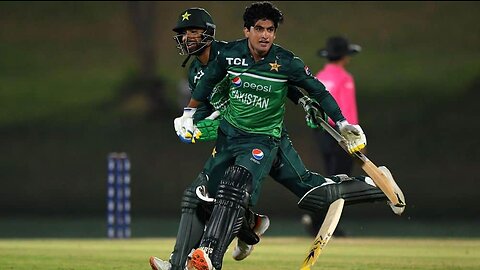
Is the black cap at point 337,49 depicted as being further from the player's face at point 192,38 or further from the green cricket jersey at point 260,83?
the green cricket jersey at point 260,83

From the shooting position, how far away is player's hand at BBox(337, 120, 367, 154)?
6262mm

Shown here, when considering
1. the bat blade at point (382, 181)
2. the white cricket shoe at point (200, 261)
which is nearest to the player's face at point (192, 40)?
the bat blade at point (382, 181)

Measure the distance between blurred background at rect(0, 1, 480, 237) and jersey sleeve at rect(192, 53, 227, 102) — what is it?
5791 millimetres

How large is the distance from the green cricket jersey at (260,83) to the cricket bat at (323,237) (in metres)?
0.48

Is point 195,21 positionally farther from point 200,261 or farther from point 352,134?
point 200,261

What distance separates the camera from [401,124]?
12.6 metres

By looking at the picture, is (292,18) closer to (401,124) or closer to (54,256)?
(401,124)

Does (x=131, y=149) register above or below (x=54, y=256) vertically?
below

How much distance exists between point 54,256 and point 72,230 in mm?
3328

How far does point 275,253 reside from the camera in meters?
8.92

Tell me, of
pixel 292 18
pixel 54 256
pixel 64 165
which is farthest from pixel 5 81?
pixel 54 256

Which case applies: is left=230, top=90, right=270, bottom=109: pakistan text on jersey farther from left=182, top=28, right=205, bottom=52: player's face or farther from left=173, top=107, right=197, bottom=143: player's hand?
left=182, top=28, right=205, bottom=52: player's face

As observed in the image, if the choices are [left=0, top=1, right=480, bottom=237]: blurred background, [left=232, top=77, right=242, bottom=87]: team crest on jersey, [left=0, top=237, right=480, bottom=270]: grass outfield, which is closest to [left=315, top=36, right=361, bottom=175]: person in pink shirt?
[left=0, top=237, right=480, bottom=270]: grass outfield

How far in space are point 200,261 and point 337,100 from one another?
14.4 feet
